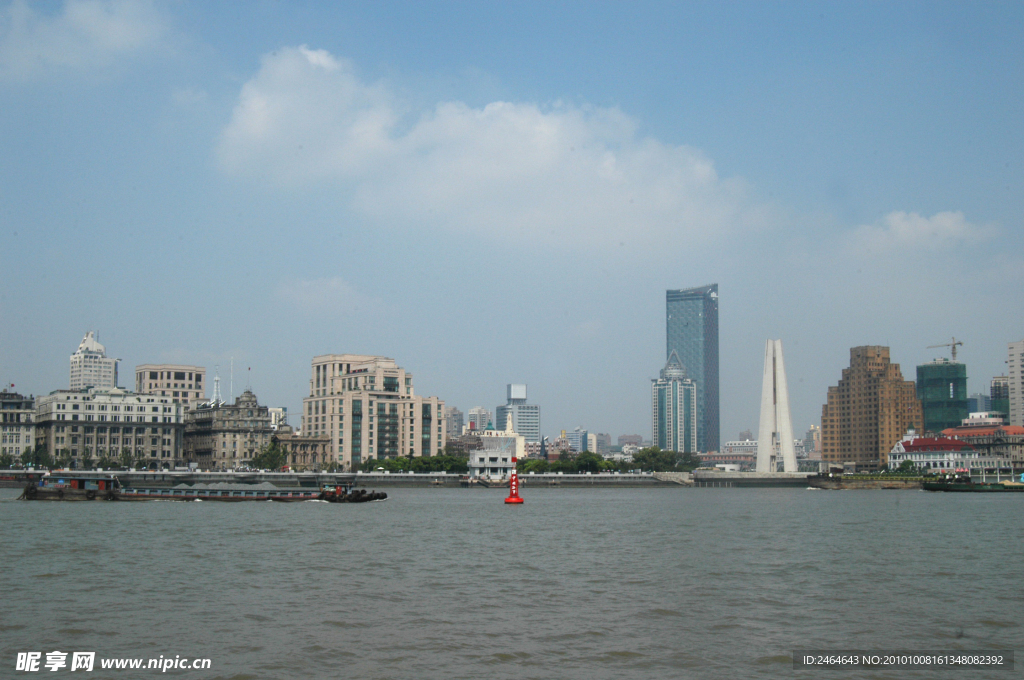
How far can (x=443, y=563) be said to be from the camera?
140 ft

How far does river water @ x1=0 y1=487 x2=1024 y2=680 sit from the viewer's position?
2334 centimetres

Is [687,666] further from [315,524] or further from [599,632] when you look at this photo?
[315,524]

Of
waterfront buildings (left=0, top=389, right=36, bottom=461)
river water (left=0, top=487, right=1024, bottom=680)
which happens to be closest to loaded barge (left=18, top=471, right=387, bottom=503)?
river water (left=0, top=487, right=1024, bottom=680)

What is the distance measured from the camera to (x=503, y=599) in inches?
1257

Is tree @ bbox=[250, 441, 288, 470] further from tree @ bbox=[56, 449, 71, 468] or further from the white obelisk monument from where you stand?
the white obelisk monument

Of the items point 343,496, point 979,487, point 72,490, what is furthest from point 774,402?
point 72,490

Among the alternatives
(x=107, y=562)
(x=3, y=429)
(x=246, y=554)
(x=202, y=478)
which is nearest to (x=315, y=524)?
(x=246, y=554)

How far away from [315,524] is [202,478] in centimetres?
10559

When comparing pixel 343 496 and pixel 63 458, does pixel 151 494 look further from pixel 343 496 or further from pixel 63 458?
pixel 63 458

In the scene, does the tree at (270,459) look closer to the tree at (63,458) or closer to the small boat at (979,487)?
the tree at (63,458)
